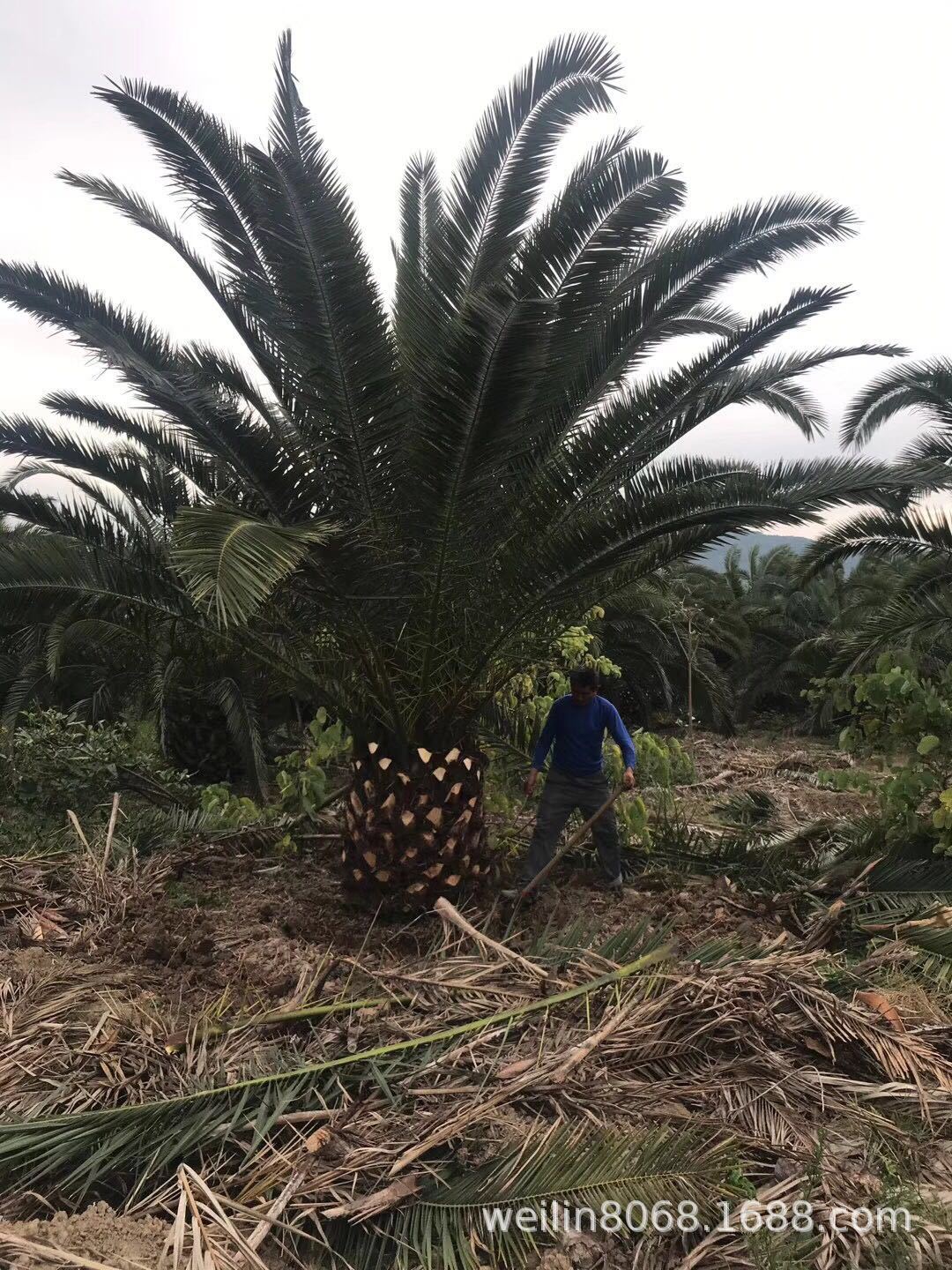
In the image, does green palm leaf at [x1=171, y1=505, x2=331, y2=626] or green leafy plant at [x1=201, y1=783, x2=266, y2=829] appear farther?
green leafy plant at [x1=201, y1=783, x2=266, y2=829]

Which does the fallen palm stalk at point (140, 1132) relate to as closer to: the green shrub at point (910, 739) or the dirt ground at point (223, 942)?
the dirt ground at point (223, 942)

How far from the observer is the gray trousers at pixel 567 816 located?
591 cm

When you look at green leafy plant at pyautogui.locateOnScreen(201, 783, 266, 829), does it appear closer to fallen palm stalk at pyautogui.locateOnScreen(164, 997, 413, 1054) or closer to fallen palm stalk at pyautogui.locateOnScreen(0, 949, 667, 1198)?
fallen palm stalk at pyautogui.locateOnScreen(164, 997, 413, 1054)

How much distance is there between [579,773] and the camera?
593cm

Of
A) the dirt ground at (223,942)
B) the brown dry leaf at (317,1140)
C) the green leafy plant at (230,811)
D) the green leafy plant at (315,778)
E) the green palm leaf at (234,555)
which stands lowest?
the dirt ground at (223,942)

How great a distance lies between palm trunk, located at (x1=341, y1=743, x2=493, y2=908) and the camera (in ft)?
18.1

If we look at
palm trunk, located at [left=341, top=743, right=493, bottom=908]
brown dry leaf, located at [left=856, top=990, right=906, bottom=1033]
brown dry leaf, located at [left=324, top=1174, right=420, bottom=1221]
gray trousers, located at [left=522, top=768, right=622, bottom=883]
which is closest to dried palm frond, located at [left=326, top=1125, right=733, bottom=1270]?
brown dry leaf, located at [left=324, top=1174, right=420, bottom=1221]

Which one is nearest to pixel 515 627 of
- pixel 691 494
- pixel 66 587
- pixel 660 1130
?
pixel 691 494

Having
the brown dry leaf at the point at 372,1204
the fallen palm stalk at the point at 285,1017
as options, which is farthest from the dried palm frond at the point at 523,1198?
the fallen palm stalk at the point at 285,1017

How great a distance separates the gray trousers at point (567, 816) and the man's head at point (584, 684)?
552 millimetres

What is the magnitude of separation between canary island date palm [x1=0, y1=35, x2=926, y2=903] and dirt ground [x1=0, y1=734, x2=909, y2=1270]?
0.56 meters

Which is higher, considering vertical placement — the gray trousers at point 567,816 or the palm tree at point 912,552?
the palm tree at point 912,552

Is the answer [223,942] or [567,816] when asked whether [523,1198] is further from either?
[567,816]

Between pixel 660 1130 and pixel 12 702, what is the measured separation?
12.2 metres
